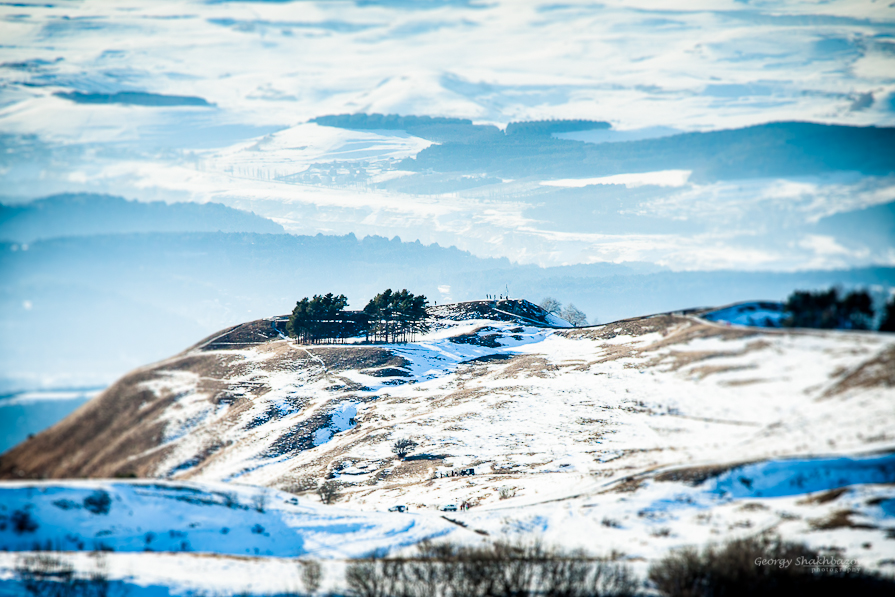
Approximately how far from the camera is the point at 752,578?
5472 centimetres

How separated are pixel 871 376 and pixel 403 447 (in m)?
67.9

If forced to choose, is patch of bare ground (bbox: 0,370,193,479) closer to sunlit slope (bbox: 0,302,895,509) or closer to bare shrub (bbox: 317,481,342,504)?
sunlit slope (bbox: 0,302,895,509)

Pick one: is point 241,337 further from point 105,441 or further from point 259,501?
point 259,501

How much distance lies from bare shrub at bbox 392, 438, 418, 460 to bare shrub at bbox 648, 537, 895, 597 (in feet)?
183

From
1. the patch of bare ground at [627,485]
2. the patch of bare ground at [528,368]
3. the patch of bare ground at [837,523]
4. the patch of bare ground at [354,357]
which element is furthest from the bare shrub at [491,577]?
the patch of bare ground at [354,357]

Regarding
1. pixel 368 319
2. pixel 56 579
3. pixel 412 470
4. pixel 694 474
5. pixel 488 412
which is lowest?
pixel 412 470

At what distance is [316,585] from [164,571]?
1299cm

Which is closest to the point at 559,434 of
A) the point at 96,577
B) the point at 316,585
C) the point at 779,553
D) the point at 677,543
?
the point at 677,543

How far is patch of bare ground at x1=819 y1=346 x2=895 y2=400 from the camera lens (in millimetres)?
80812

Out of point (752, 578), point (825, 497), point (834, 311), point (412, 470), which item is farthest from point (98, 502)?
point (834, 311)

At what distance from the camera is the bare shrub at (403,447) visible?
108000mm

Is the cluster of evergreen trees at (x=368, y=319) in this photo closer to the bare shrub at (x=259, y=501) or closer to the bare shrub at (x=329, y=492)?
the bare shrub at (x=329, y=492)

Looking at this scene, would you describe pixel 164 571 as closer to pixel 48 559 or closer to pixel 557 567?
pixel 48 559

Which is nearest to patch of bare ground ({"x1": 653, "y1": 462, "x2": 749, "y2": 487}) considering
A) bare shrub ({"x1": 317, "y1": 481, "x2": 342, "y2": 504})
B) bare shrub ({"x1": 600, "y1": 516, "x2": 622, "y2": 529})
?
bare shrub ({"x1": 600, "y1": 516, "x2": 622, "y2": 529})
